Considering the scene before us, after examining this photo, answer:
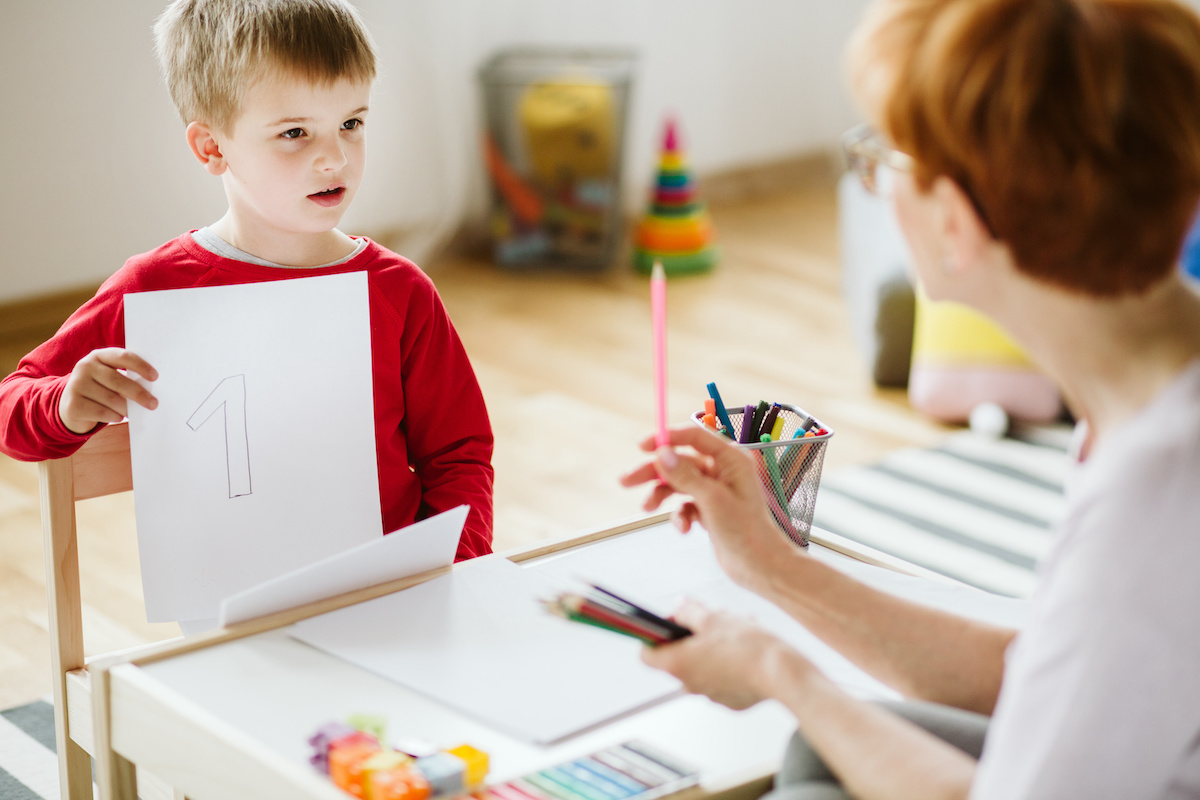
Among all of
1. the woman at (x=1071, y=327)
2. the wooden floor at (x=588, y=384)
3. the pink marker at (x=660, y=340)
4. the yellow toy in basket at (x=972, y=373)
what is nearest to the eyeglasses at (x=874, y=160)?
the woman at (x=1071, y=327)

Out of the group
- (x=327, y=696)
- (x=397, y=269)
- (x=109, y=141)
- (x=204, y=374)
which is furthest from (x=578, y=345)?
(x=327, y=696)

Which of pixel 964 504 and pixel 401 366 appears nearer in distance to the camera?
pixel 401 366

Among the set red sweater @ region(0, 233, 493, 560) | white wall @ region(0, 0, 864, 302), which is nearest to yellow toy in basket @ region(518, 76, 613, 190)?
white wall @ region(0, 0, 864, 302)

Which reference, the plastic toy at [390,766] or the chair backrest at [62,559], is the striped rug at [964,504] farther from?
the plastic toy at [390,766]

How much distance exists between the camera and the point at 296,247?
1.22 meters

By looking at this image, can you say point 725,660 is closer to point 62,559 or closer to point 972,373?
point 62,559

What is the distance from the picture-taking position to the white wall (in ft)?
9.41

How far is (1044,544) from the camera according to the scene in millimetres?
2240

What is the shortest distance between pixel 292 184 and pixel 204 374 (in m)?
0.22

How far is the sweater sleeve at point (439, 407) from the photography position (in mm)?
1230

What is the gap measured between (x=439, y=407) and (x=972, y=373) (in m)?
1.72

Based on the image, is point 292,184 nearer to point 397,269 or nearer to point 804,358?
point 397,269

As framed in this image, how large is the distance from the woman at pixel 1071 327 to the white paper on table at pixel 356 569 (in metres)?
0.24

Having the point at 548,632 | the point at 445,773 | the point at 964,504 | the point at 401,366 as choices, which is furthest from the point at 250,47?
the point at 964,504
